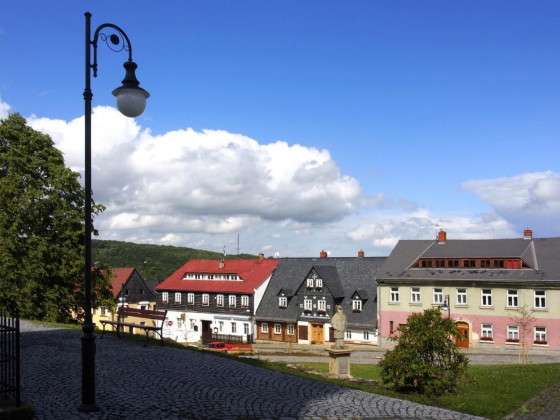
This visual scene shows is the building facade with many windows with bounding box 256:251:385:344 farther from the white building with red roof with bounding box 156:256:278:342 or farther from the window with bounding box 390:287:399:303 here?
the window with bounding box 390:287:399:303

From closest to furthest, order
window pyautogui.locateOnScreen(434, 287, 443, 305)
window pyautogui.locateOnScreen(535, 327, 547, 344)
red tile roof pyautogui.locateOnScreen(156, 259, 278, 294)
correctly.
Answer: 1. window pyautogui.locateOnScreen(535, 327, 547, 344)
2. window pyautogui.locateOnScreen(434, 287, 443, 305)
3. red tile roof pyautogui.locateOnScreen(156, 259, 278, 294)

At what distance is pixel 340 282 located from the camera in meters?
55.4

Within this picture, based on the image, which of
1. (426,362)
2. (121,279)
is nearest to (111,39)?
(426,362)

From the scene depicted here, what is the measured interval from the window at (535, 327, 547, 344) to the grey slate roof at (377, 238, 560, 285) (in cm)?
355

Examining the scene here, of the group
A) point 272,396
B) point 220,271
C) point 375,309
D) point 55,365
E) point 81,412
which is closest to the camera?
point 81,412

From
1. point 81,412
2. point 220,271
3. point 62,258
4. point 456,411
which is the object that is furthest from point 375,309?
point 81,412

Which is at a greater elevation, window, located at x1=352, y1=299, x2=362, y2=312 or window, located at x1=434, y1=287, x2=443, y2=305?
window, located at x1=434, y1=287, x2=443, y2=305

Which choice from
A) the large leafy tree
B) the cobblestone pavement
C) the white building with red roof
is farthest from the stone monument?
the white building with red roof

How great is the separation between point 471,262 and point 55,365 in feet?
127

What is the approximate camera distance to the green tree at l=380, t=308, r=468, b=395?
16438 mm

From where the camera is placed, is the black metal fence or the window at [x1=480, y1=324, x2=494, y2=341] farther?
the window at [x1=480, y1=324, x2=494, y2=341]

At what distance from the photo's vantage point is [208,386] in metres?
13.1

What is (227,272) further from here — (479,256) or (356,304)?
(479,256)

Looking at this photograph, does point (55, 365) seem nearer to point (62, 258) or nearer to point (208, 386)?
point (208, 386)
